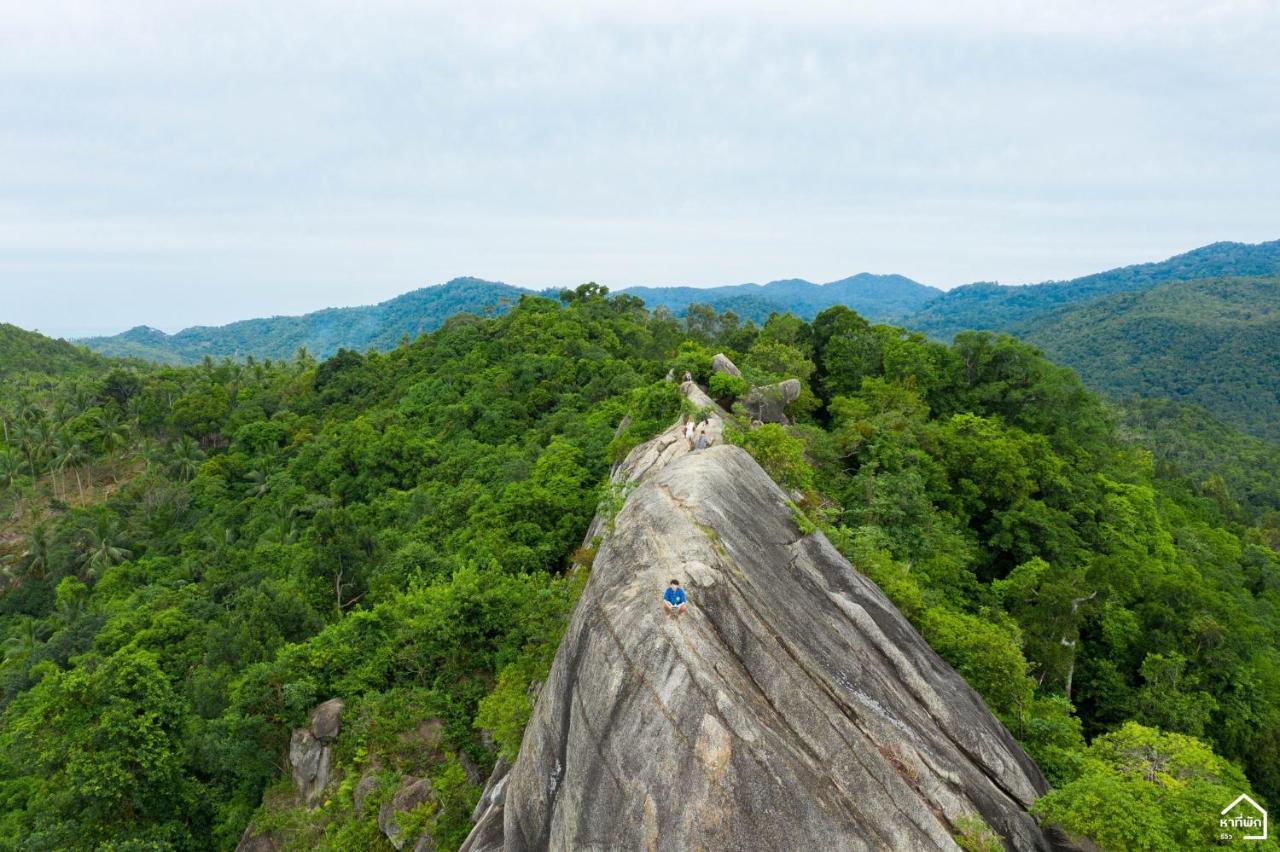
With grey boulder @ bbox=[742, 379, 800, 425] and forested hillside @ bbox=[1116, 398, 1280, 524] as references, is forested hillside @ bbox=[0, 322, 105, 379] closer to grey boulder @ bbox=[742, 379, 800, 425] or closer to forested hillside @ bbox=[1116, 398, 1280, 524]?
grey boulder @ bbox=[742, 379, 800, 425]

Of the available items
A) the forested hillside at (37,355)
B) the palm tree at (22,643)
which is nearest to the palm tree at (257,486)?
the palm tree at (22,643)

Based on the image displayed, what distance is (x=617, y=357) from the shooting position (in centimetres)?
7075

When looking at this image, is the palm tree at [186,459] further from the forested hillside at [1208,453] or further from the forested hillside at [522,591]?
the forested hillside at [1208,453]

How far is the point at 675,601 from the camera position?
478 inches

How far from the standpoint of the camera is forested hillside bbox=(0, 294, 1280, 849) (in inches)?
832

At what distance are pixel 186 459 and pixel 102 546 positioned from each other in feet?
44.9

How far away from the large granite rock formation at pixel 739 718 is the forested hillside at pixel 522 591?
2.61 m

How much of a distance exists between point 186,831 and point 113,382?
80.4m

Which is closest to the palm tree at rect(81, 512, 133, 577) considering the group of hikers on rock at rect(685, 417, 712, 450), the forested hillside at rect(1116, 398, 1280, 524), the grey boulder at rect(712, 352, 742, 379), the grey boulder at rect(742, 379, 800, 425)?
the grey boulder at rect(712, 352, 742, 379)

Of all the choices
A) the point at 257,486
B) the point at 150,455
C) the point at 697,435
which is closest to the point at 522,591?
the point at 697,435

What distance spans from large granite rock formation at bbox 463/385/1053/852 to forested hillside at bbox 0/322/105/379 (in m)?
150

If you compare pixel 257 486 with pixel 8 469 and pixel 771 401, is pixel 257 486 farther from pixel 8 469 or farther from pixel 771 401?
pixel 771 401

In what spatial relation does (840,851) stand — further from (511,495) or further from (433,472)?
(433,472)

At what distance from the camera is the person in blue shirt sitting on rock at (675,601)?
12117mm
